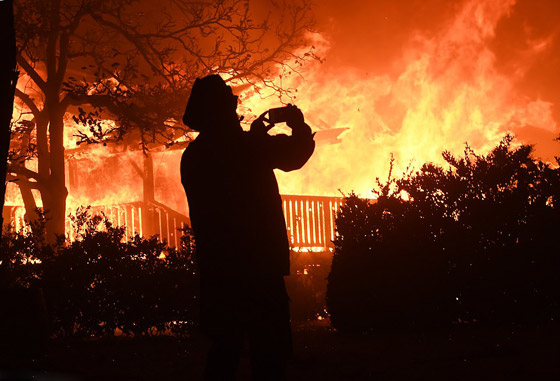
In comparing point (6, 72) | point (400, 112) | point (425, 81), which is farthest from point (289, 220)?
point (6, 72)

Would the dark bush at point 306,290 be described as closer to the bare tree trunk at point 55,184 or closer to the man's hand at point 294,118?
the bare tree trunk at point 55,184

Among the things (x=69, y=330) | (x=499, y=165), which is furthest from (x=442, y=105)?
(x=69, y=330)

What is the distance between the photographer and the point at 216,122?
388cm

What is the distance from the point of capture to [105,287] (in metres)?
8.51

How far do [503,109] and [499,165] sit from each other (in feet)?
36.1

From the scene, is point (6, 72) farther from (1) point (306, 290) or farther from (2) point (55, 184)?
(1) point (306, 290)

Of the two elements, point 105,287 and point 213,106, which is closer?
point 213,106

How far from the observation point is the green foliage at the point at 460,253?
784cm

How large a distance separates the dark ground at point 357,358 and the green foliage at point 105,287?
0.34m

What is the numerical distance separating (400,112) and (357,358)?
15122mm

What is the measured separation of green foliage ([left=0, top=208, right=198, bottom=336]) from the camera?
8.41m

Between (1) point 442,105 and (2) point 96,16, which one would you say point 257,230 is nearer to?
(2) point 96,16

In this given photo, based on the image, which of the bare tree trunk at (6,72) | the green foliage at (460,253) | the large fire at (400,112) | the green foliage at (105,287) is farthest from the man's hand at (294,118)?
the large fire at (400,112)

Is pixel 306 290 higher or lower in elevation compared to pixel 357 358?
higher
